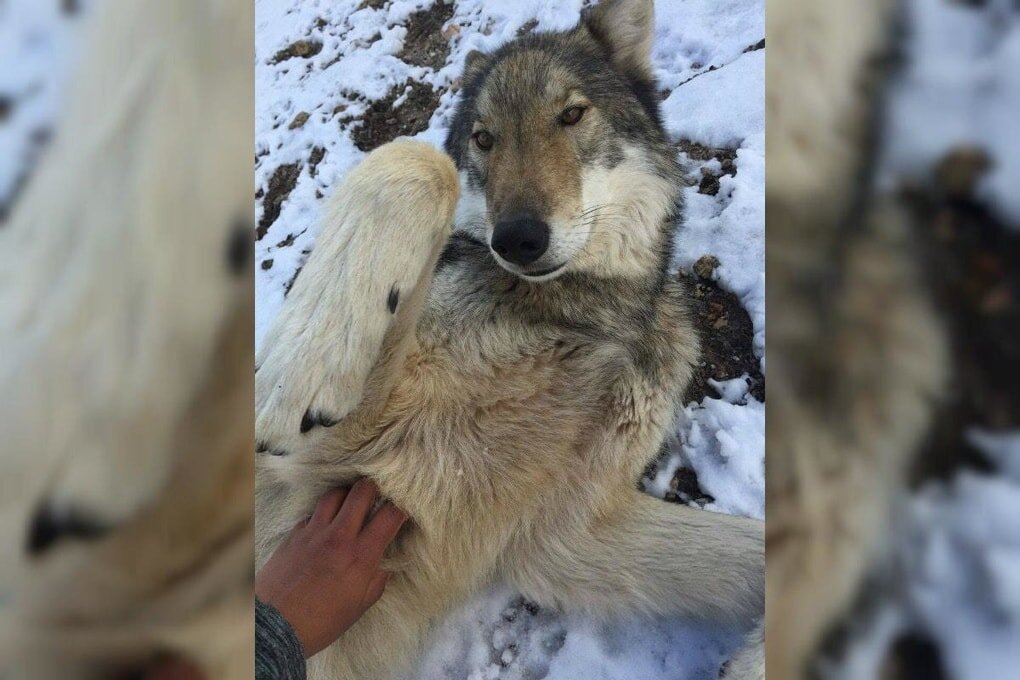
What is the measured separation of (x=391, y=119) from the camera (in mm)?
1739

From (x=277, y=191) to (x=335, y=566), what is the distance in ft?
3.03

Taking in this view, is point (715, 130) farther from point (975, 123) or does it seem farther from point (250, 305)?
point (250, 305)

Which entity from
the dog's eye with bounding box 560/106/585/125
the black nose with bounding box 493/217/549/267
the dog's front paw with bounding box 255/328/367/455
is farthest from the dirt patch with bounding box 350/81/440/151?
the dog's front paw with bounding box 255/328/367/455

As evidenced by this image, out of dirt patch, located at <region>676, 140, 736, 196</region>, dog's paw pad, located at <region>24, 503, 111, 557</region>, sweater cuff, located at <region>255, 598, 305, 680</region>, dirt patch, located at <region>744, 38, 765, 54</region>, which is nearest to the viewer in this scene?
dog's paw pad, located at <region>24, 503, 111, 557</region>

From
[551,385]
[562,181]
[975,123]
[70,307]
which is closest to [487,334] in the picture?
[551,385]

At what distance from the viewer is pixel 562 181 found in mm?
1474

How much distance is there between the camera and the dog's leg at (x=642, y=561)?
159cm

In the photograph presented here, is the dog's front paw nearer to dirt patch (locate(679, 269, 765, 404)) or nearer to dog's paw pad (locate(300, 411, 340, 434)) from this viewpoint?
dog's paw pad (locate(300, 411, 340, 434))

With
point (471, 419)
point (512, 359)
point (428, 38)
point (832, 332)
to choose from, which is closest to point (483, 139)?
point (428, 38)

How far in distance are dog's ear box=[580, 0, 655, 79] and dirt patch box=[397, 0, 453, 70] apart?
0.38 m

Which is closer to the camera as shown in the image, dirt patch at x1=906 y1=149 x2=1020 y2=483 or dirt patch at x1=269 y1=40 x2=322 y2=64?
dirt patch at x1=906 y1=149 x2=1020 y2=483

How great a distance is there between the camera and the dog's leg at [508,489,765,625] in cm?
159

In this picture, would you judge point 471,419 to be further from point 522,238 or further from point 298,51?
point 298,51

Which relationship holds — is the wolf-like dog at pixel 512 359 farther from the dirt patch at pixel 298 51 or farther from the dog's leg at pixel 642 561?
the dirt patch at pixel 298 51
